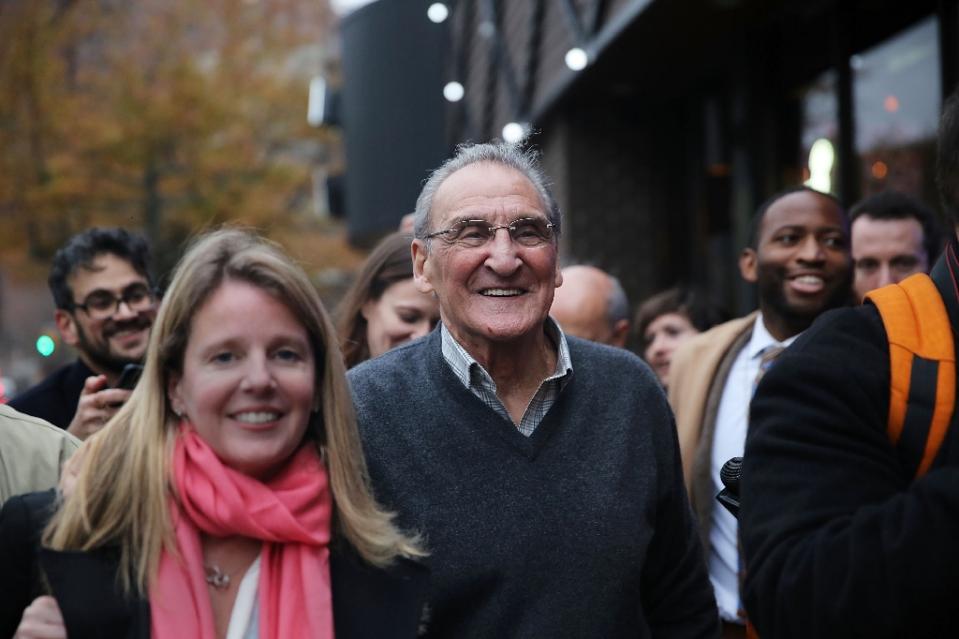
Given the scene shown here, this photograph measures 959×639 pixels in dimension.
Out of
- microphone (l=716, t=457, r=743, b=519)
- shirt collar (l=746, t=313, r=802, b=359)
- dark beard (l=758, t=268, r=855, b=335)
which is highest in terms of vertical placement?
dark beard (l=758, t=268, r=855, b=335)

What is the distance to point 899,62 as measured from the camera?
812cm

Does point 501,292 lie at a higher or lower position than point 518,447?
higher

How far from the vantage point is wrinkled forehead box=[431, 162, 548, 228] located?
10.6ft

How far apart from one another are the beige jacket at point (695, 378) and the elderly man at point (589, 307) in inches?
12.7

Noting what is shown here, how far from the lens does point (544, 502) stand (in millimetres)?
2982

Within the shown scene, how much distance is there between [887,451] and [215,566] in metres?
1.35

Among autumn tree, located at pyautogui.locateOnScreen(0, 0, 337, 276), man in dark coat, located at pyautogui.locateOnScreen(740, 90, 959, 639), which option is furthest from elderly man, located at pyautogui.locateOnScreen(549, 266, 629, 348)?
autumn tree, located at pyautogui.locateOnScreen(0, 0, 337, 276)

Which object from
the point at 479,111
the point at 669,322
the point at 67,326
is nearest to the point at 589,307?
the point at 669,322

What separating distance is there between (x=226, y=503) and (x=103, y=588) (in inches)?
11.1

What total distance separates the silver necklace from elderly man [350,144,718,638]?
19.8 inches

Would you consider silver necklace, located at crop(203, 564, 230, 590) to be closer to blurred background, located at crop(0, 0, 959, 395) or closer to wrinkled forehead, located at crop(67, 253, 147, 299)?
blurred background, located at crop(0, 0, 959, 395)

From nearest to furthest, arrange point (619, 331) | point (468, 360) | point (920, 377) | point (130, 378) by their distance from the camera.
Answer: point (920, 377)
point (468, 360)
point (130, 378)
point (619, 331)

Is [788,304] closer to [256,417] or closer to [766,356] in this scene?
[766,356]

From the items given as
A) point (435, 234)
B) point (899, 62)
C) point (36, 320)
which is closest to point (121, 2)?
point (899, 62)
